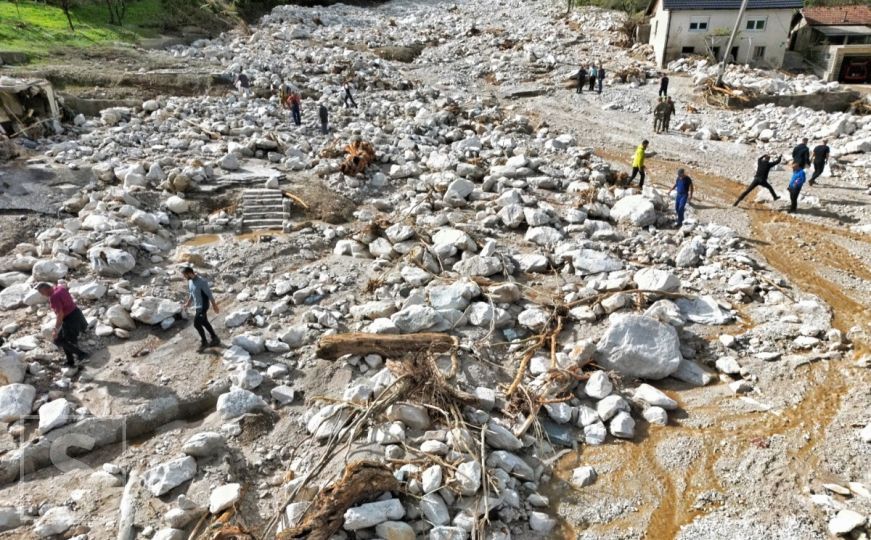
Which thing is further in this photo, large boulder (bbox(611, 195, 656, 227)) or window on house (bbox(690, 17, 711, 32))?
window on house (bbox(690, 17, 711, 32))

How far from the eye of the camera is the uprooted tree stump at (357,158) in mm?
12273

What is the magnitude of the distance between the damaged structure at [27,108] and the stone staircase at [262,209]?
639cm

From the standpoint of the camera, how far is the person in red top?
6.05 metres

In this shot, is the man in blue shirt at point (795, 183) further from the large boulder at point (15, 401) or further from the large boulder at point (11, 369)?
the large boulder at point (11, 369)

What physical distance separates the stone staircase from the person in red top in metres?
4.43

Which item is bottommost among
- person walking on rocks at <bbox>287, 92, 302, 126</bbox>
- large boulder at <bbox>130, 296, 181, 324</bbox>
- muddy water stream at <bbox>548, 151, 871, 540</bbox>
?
muddy water stream at <bbox>548, 151, 871, 540</bbox>

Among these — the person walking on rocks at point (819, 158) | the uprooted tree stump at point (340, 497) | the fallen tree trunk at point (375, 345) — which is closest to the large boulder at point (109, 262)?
the fallen tree trunk at point (375, 345)

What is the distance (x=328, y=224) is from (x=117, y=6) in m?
27.2

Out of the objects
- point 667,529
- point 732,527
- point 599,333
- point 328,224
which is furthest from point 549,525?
point 328,224

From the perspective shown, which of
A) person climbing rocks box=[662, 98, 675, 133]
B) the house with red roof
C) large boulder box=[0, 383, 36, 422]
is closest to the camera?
large boulder box=[0, 383, 36, 422]

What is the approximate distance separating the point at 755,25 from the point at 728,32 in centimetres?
139

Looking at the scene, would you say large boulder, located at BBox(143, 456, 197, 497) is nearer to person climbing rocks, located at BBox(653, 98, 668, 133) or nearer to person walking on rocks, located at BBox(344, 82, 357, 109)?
person walking on rocks, located at BBox(344, 82, 357, 109)

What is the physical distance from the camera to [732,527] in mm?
4723

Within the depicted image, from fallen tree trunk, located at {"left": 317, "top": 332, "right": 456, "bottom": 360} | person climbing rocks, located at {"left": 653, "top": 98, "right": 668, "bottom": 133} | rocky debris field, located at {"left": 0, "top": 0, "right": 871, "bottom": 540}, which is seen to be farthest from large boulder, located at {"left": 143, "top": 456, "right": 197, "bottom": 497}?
person climbing rocks, located at {"left": 653, "top": 98, "right": 668, "bottom": 133}
